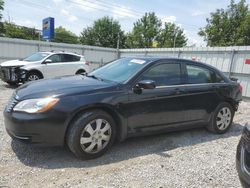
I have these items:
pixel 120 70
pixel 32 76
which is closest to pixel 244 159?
pixel 120 70

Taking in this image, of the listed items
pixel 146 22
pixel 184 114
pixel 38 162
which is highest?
pixel 146 22

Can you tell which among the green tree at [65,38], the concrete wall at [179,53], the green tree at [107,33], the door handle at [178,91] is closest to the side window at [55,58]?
the concrete wall at [179,53]

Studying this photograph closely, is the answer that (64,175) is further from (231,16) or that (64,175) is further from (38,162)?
(231,16)

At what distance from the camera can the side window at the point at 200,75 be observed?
4.92m

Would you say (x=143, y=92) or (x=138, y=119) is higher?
(x=143, y=92)

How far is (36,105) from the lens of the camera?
3.45 meters

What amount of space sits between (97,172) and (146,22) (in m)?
40.9

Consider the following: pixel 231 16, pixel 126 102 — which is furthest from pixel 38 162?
pixel 231 16

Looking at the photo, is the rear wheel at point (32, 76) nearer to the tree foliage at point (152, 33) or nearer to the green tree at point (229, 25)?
the green tree at point (229, 25)

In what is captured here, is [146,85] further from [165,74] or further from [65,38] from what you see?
→ [65,38]

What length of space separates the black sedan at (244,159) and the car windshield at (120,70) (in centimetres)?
201

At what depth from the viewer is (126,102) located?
13.0 ft

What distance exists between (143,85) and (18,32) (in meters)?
41.3

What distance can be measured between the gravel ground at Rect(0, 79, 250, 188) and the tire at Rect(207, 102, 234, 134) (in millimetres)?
580
